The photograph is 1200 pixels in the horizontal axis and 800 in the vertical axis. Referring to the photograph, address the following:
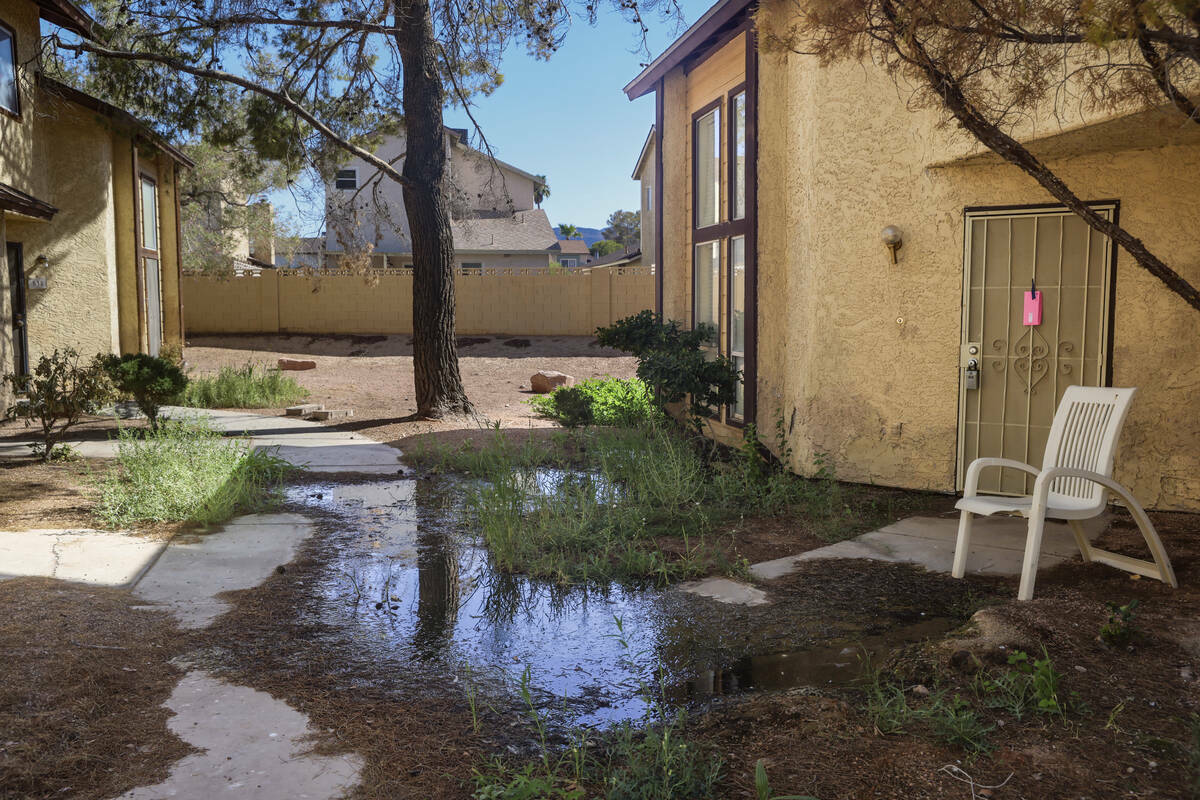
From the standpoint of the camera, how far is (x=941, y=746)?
10.3 ft

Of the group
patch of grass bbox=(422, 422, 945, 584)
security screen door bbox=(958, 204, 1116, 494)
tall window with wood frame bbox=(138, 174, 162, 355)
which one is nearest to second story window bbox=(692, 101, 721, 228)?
patch of grass bbox=(422, 422, 945, 584)

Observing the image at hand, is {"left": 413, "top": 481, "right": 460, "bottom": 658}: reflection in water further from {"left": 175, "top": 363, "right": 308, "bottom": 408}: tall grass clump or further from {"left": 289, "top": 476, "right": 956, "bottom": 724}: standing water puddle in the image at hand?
{"left": 175, "top": 363, "right": 308, "bottom": 408}: tall grass clump

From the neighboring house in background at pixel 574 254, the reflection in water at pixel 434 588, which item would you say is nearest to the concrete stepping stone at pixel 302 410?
the reflection in water at pixel 434 588

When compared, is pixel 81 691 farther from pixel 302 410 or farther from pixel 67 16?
pixel 67 16

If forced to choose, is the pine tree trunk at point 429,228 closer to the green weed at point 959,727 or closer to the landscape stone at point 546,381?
the landscape stone at point 546,381

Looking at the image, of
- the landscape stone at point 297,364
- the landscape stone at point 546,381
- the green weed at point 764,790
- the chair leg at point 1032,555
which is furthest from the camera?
→ the landscape stone at point 297,364

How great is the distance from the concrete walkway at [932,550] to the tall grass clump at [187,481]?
11.8 feet

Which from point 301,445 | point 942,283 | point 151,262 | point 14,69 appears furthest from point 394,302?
point 942,283

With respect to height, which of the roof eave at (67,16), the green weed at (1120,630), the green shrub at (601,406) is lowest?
the green weed at (1120,630)

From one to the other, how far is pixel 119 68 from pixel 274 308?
1362 cm

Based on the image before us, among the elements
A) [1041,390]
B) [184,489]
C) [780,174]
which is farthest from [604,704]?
[780,174]

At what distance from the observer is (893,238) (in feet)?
23.4

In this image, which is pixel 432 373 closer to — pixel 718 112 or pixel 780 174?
pixel 718 112

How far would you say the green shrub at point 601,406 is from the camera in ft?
35.4
